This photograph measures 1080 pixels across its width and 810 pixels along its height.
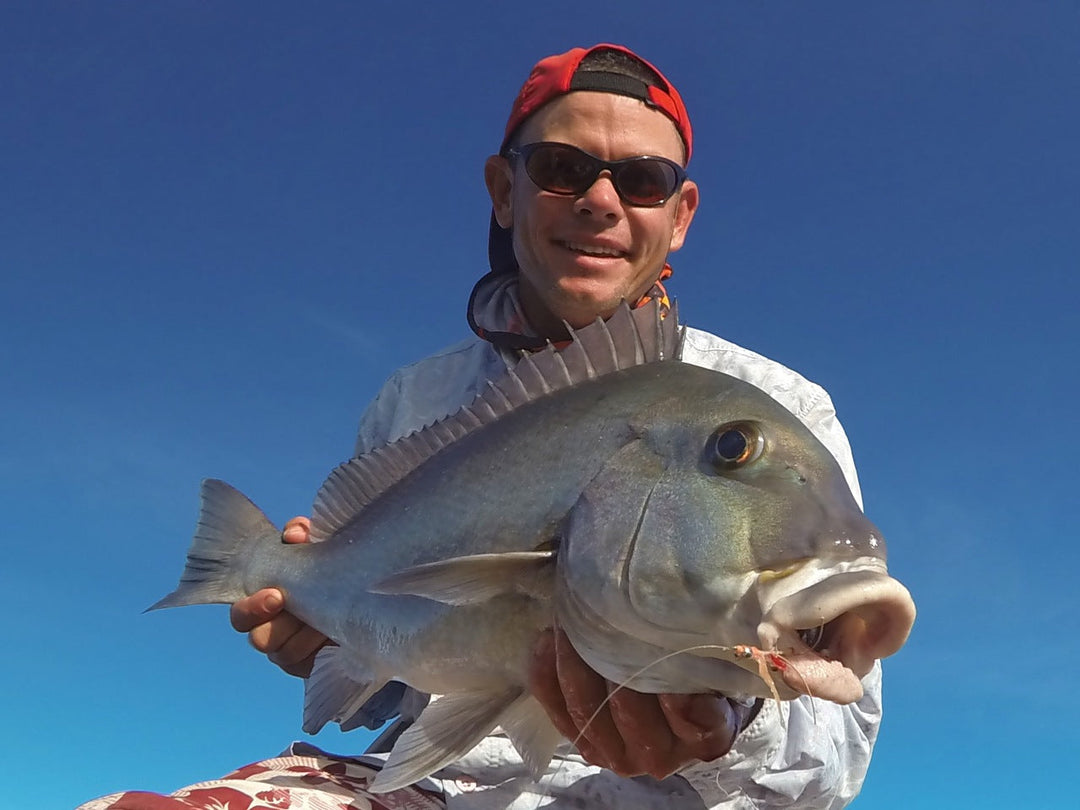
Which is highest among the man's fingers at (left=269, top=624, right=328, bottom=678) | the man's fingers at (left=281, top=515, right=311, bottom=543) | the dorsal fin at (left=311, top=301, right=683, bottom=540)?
the dorsal fin at (left=311, top=301, right=683, bottom=540)

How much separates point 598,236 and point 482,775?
2.27m

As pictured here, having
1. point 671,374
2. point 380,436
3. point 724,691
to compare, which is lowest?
point 724,691

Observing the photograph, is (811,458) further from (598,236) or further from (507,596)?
(598,236)

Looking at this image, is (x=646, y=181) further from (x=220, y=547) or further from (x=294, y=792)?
(x=294, y=792)

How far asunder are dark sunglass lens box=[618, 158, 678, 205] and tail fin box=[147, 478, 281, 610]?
2.06 metres

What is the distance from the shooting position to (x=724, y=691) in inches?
78.3

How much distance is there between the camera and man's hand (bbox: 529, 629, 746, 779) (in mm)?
2215

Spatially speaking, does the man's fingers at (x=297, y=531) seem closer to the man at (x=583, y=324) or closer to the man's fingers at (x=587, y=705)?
the man at (x=583, y=324)

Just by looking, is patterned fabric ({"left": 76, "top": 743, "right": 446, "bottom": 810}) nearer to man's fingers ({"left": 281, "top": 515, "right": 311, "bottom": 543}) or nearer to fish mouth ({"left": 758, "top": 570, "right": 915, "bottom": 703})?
man's fingers ({"left": 281, "top": 515, "right": 311, "bottom": 543})

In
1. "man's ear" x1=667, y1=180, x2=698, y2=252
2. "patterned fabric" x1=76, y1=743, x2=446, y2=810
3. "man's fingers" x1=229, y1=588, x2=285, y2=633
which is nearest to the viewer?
"patterned fabric" x1=76, y1=743, x2=446, y2=810

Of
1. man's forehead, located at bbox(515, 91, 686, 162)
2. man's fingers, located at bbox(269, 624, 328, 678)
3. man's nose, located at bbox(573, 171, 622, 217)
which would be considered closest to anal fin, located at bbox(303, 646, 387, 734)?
man's fingers, located at bbox(269, 624, 328, 678)

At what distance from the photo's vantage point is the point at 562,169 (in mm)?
4043

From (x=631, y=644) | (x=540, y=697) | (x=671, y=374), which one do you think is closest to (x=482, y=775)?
(x=540, y=697)

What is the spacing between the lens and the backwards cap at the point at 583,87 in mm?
4121
